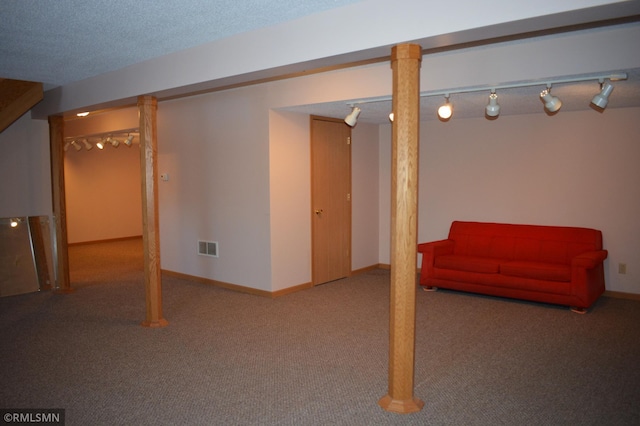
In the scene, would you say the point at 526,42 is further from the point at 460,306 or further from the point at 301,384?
the point at 301,384

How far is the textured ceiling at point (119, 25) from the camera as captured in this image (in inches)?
130

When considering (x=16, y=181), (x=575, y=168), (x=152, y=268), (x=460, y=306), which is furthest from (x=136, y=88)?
(x=575, y=168)

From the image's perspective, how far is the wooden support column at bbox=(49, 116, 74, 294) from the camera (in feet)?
22.3

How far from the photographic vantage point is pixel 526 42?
4.32 meters

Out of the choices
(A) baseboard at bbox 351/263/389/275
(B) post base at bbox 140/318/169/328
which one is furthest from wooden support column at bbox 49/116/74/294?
(A) baseboard at bbox 351/263/389/275

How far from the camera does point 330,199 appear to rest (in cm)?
714

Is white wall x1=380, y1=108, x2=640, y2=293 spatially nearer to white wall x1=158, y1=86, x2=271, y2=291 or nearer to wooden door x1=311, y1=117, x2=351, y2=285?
wooden door x1=311, y1=117, x2=351, y2=285

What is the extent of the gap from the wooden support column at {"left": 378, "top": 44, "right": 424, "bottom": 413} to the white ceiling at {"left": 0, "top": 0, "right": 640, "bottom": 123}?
603 millimetres

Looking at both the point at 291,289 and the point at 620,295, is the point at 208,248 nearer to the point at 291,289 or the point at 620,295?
the point at 291,289

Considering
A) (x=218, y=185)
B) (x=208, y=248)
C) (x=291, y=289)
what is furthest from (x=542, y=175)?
(x=208, y=248)

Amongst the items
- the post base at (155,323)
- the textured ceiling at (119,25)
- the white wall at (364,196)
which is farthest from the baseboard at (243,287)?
the textured ceiling at (119,25)

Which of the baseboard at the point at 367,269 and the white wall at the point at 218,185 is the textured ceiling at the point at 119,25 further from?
the baseboard at the point at 367,269

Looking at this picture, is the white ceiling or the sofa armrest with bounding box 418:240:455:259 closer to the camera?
the white ceiling

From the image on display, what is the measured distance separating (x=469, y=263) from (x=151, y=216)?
3.74 m
